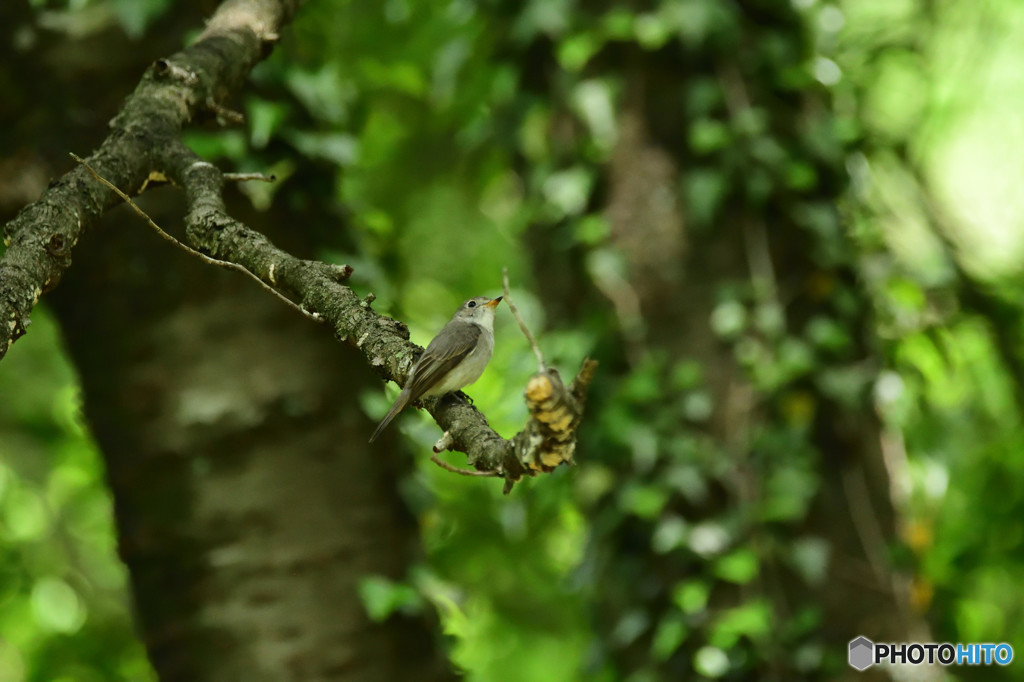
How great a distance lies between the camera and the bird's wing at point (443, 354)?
196 centimetres

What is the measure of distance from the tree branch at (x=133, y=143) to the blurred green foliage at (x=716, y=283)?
1.02m

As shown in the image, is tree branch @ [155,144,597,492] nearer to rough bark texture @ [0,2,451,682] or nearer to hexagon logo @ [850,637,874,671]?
rough bark texture @ [0,2,451,682]

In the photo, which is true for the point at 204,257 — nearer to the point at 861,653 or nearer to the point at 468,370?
the point at 468,370

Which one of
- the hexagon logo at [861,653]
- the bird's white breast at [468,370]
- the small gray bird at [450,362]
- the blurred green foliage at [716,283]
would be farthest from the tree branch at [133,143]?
the hexagon logo at [861,653]

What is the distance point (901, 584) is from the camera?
3.74m

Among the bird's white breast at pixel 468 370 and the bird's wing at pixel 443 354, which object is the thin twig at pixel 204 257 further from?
the bird's white breast at pixel 468 370

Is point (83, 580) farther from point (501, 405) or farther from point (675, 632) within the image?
point (675, 632)

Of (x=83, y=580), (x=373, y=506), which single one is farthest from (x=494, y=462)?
(x=83, y=580)

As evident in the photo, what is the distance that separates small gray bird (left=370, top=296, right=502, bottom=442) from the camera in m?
2.00

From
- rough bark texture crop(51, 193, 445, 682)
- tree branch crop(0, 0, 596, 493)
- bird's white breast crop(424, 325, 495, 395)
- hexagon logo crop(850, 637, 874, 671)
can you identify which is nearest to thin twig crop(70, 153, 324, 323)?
tree branch crop(0, 0, 596, 493)

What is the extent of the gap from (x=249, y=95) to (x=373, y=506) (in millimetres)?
1649

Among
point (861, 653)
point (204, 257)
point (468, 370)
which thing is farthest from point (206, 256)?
point (861, 653)

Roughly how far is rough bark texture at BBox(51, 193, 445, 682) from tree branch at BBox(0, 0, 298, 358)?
3.91ft

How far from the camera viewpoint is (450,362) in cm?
232
